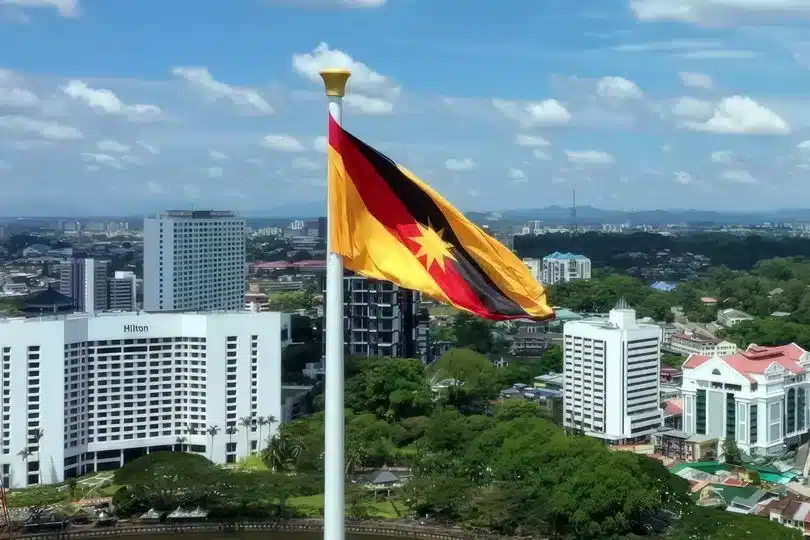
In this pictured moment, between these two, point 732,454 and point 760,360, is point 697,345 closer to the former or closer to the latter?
point 760,360

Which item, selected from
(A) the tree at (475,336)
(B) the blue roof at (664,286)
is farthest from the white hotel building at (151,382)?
(B) the blue roof at (664,286)

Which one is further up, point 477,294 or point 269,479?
point 477,294

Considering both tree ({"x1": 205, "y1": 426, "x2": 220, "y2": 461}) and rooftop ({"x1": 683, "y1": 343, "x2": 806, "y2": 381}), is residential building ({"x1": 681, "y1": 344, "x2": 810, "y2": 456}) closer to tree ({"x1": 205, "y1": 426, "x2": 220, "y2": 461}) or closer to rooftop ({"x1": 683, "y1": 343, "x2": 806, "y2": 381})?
rooftop ({"x1": 683, "y1": 343, "x2": 806, "y2": 381})

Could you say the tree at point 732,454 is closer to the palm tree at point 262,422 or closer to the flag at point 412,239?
the palm tree at point 262,422

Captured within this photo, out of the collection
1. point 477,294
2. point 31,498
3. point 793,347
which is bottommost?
point 31,498

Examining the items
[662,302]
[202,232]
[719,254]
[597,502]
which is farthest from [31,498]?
[719,254]

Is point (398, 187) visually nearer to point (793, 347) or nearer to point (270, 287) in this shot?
point (793, 347)
